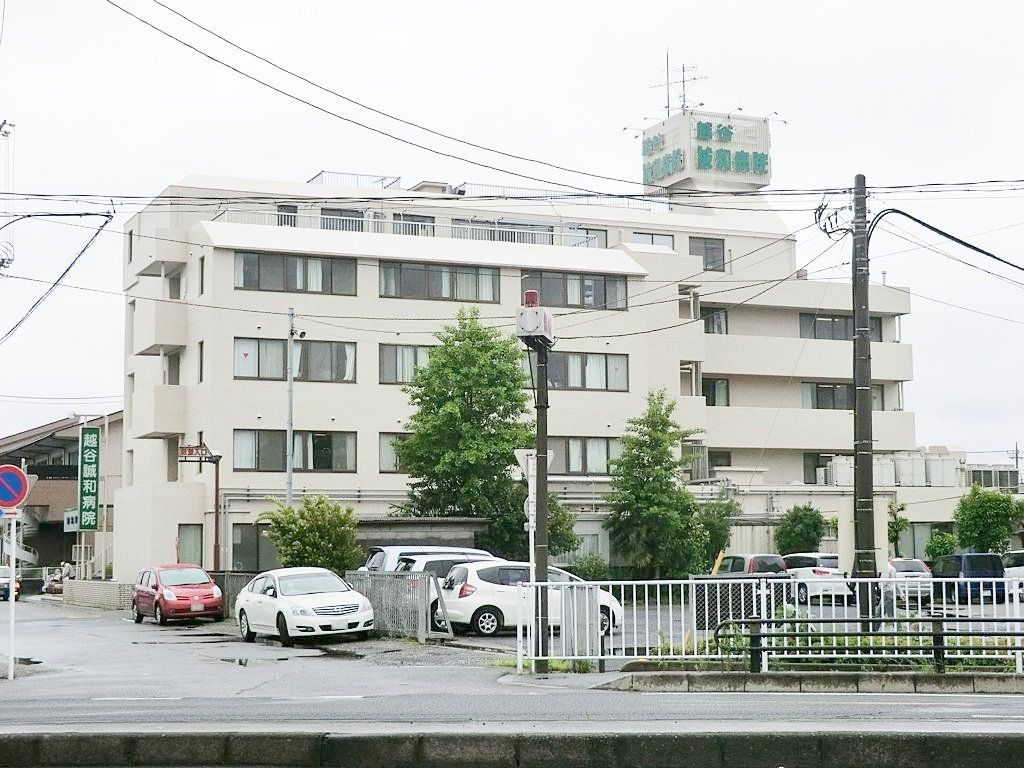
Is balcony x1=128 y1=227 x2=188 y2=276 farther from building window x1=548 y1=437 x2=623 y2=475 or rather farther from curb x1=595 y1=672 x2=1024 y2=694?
curb x1=595 y1=672 x2=1024 y2=694

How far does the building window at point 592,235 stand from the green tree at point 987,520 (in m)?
17.7

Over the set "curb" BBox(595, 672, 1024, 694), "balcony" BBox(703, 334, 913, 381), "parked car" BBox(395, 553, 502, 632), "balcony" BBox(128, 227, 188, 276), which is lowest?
"curb" BBox(595, 672, 1024, 694)

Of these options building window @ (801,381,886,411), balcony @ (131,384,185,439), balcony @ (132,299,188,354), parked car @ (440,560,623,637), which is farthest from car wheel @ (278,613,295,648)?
building window @ (801,381,886,411)

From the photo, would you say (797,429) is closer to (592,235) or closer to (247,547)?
(592,235)

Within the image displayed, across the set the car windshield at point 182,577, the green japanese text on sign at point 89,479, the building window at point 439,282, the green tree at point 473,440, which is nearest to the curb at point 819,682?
the car windshield at point 182,577

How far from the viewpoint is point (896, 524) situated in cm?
4997

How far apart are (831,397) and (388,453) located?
69.7 feet

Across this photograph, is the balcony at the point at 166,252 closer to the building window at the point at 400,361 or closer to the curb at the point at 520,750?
the building window at the point at 400,361

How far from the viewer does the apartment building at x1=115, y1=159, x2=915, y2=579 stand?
4700cm

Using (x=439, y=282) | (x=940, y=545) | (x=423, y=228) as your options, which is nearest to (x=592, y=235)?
(x=423, y=228)

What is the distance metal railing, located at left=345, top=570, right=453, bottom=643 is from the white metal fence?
22.9ft

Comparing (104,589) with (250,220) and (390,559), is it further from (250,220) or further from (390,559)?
(390,559)

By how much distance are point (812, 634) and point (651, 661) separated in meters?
2.14

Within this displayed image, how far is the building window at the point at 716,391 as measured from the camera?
58094 mm
